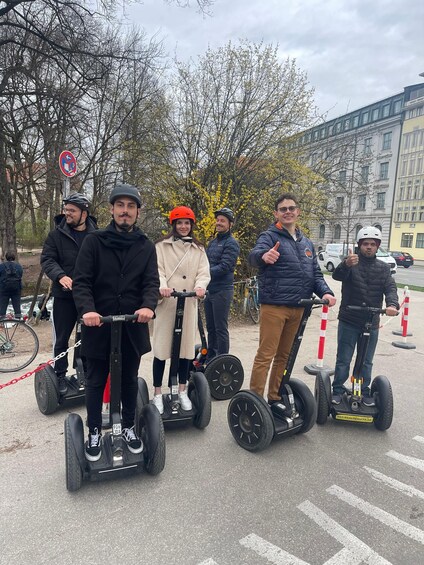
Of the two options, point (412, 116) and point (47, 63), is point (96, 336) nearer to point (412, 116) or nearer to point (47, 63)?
point (47, 63)

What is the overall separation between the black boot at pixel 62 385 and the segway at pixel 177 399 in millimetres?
871

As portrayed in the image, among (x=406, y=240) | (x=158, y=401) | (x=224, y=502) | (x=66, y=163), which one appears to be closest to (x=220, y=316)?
(x=158, y=401)

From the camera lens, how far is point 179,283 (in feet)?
11.4

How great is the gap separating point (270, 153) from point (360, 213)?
139 ft

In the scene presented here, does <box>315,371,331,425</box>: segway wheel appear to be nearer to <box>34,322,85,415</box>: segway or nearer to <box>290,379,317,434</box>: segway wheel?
<box>290,379,317,434</box>: segway wheel

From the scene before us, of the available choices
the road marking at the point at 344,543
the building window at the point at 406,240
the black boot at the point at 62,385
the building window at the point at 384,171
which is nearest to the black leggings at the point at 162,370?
the black boot at the point at 62,385

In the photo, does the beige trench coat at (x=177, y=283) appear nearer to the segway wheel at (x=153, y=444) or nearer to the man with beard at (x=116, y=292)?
the man with beard at (x=116, y=292)

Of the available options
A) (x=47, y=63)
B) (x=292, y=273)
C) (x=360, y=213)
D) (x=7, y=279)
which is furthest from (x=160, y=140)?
(x=360, y=213)

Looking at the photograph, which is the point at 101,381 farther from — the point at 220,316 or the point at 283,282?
the point at 220,316

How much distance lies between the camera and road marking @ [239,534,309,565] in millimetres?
2034

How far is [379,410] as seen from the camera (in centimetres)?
352

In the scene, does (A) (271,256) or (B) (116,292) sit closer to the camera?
(B) (116,292)

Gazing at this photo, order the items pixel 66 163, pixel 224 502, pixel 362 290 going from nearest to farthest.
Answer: pixel 224 502 < pixel 362 290 < pixel 66 163

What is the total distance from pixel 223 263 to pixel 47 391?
7.84 feet
